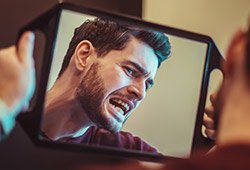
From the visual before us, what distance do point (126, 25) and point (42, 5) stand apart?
284 mm

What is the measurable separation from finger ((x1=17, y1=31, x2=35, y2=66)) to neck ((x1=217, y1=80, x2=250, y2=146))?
0.94 feet

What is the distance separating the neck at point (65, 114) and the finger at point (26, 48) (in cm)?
17

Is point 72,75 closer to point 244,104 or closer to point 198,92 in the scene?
point 198,92

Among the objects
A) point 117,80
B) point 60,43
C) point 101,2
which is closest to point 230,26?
point 101,2

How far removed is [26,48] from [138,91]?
0.31 metres

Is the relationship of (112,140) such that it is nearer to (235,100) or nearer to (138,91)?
(138,91)

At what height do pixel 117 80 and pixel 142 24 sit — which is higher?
pixel 142 24

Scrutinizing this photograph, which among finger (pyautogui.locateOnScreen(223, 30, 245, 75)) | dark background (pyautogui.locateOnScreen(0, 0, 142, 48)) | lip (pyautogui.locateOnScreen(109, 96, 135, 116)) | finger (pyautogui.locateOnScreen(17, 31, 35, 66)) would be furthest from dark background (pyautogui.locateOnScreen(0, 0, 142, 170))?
finger (pyautogui.locateOnScreen(223, 30, 245, 75))

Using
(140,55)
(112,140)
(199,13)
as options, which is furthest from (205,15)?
(112,140)

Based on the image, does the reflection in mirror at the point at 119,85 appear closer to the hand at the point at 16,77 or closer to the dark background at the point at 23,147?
the dark background at the point at 23,147

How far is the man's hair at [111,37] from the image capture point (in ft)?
2.73

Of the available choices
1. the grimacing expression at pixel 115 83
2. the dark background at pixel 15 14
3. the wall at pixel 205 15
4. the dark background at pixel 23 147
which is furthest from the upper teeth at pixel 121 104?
the wall at pixel 205 15

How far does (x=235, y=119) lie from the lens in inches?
18.0

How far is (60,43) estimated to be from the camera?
776mm
